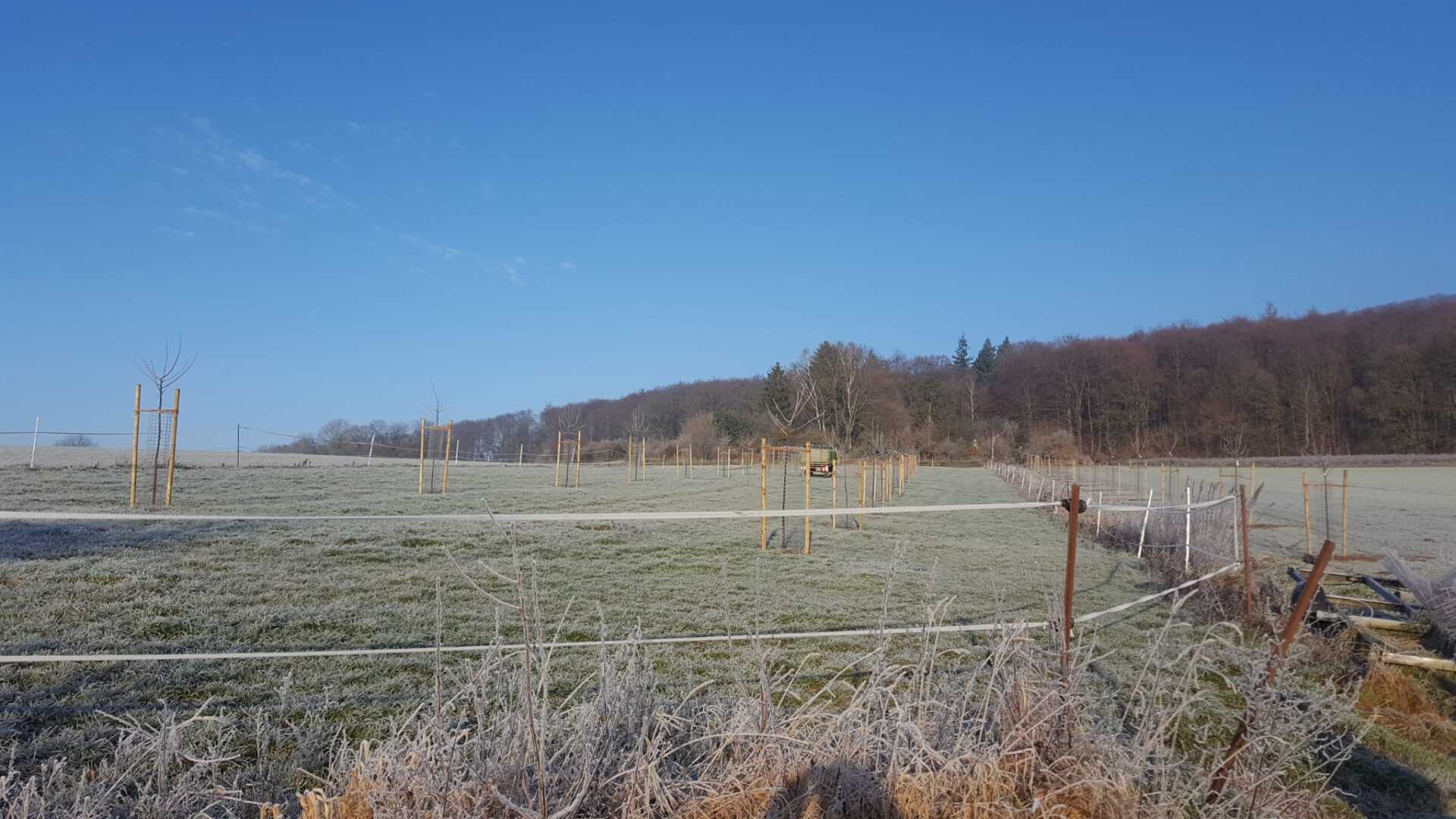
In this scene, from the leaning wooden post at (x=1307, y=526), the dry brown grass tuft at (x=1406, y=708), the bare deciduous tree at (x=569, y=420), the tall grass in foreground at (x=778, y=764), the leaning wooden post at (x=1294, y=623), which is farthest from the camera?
the bare deciduous tree at (x=569, y=420)

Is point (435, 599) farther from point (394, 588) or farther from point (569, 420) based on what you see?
point (569, 420)

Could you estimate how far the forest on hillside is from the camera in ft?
177

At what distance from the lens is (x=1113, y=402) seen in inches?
2753

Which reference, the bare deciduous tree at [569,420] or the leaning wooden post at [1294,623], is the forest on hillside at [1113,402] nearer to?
the bare deciduous tree at [569,420]

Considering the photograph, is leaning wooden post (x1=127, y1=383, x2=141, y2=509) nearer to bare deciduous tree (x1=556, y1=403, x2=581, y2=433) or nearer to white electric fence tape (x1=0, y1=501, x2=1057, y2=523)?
white electric fence tape (x1=0, y1=501, x2=1057, y2=523)

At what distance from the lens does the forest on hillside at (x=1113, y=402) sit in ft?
177

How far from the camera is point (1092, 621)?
693 centimetres

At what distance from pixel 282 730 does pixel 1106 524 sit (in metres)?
14.9

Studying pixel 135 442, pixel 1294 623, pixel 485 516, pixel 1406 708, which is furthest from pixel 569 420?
pixel 1294 623

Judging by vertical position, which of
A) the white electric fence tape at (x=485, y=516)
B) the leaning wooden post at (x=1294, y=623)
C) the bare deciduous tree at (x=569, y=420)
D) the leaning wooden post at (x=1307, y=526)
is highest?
the bare deciduous tree at (x=569, y=420)

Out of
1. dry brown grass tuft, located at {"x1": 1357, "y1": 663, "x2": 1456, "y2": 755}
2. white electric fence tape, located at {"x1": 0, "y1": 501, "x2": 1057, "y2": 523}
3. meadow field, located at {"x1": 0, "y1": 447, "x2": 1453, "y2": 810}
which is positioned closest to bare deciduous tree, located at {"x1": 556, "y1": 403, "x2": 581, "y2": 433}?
meadow field, located at {"x1": 0, "y1": 447, "x2": 1453, "y2": 810}

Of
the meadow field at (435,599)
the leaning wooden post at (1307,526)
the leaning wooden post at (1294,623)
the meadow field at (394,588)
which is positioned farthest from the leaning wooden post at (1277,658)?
A: the leaning wooden post at (1307,526)

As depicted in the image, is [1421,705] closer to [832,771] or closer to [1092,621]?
[1092,621]

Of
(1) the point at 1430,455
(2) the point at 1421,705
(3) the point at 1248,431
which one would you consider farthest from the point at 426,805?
(3) the point at 1248,431
